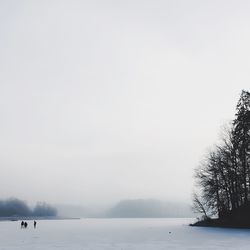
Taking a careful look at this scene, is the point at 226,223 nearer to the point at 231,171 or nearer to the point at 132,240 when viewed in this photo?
the point at 231,171

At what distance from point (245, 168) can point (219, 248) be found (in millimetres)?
26689

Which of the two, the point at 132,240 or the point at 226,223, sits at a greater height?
the point at 226,223

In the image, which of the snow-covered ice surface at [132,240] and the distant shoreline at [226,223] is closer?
the snow-covered ice surface at [132,240]

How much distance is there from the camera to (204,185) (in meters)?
52.5

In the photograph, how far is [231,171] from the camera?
4847 cm

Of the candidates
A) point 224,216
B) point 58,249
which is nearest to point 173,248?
point 58,249

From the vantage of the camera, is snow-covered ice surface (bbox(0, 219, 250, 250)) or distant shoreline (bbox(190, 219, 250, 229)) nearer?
snow-covered ice surface (bbox(0, 219, 250, 250))

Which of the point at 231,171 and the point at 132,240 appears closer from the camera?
the point at 132,240

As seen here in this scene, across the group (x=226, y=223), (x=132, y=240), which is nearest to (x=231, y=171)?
(x=226, y=223)

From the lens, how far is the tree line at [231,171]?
46.2 metres

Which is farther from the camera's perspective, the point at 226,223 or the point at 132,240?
the point at 226,223

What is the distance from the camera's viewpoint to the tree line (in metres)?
46.2

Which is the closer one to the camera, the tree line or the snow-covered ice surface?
the snow-covered ice surface

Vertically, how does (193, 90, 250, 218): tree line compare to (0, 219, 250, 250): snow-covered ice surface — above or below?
above
